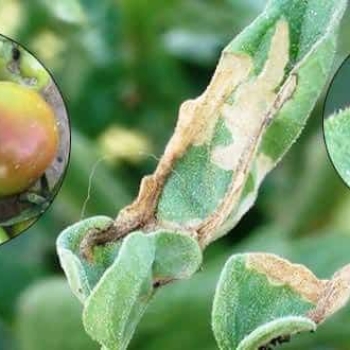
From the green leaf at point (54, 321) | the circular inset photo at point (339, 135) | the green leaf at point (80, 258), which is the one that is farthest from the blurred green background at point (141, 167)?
the green leaf at point (80, 258)

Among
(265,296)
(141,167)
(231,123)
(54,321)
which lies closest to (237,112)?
(231,123)

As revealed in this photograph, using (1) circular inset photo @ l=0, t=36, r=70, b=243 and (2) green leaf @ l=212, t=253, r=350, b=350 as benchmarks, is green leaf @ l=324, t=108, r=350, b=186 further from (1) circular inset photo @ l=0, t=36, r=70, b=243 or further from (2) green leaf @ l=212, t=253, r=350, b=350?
(1) circular inset photo @ l=0, t=36, r=70, b=243

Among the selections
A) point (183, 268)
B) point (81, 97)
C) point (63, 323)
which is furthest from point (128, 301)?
point (81, 97)

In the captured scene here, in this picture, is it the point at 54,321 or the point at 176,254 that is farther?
the point at 54,321

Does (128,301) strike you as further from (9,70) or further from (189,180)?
(9,70)

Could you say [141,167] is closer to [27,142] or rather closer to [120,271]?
[27,142]

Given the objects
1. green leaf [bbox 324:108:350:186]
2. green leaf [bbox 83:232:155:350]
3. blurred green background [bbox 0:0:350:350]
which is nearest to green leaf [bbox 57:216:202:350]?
green leaf [bbox 83:232:155:350]

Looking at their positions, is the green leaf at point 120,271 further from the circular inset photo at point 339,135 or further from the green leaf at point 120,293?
the circular inset photo at point 339,135
